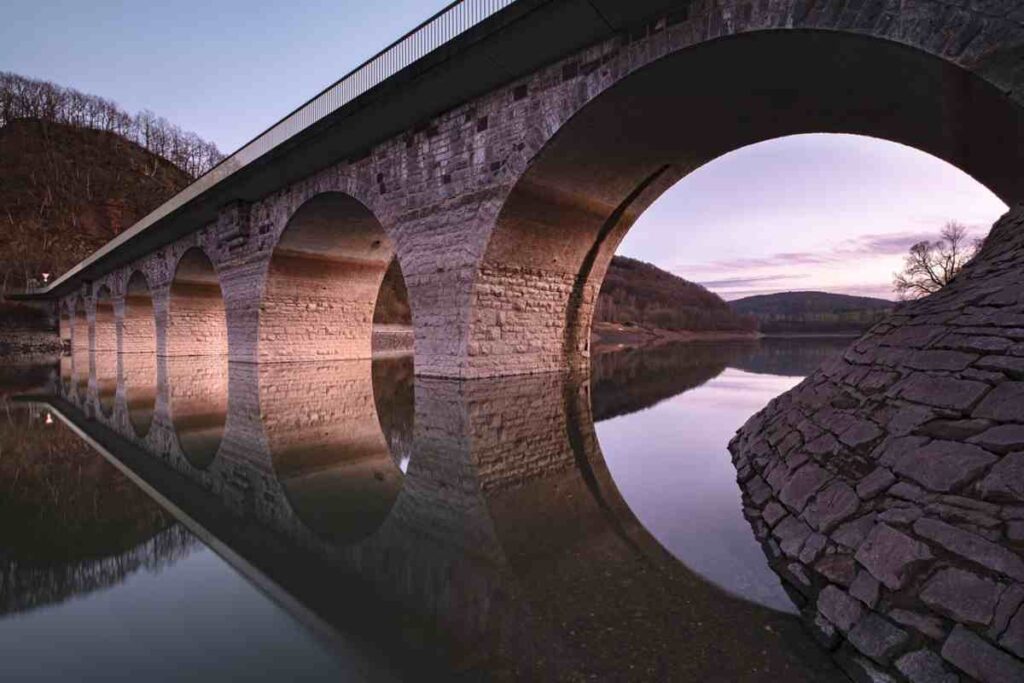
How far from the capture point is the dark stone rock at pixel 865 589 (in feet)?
6.30

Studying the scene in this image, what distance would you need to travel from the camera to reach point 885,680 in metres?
1.70

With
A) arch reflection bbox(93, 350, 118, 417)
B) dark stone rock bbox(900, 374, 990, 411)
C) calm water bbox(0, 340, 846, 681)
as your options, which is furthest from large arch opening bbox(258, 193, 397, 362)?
dark stone rock bbox(900, 374, 990, 411)

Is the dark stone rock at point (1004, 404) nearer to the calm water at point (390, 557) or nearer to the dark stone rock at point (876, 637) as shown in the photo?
the dark stone rock at point (876, 637)

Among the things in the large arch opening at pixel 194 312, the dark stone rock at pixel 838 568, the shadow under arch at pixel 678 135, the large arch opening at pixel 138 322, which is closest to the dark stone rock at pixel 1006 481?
the dark stone rock at pixel 838 568

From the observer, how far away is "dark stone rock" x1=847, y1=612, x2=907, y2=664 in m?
1.75

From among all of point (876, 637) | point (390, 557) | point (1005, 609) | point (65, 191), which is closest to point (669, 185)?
point (390, 557)

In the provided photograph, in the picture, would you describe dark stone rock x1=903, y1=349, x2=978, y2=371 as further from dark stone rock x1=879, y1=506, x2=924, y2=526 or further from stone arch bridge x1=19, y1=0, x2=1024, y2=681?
dark stone rock x1=879, y1=506, x2=924, y2=526

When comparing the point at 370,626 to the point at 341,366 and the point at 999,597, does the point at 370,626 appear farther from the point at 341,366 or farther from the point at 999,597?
the point at 341,366

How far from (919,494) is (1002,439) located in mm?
362

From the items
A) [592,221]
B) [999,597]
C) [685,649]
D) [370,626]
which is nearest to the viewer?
[999,597]

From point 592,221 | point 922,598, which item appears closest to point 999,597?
point 922,598

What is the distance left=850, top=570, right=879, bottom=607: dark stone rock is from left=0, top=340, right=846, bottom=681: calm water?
0.25 metres

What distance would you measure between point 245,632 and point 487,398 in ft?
20.6

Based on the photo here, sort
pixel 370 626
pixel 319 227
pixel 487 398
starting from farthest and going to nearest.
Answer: pixel 319 227
pixel 487 398
pixel 370 626
